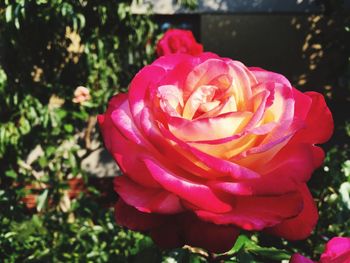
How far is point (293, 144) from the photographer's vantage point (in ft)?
1.68

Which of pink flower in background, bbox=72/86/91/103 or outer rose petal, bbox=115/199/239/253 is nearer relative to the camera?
outer rose petal, bbox=115/199/239/253

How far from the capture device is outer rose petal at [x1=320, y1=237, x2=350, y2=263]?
516 mm

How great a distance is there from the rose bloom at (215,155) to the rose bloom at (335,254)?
0.06m

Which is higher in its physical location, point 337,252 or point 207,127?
point 207,127

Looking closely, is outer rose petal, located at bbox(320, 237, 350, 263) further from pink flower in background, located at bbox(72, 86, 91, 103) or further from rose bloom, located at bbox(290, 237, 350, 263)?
pink flower in background, located at bbox(72, 86, 91, 103)

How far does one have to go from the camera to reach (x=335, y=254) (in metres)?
0.55

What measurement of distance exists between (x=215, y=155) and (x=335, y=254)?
216mm

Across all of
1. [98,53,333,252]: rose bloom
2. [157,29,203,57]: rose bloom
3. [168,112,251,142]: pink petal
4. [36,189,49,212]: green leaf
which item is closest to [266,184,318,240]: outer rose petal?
[98,53,333,252]: rose bloom

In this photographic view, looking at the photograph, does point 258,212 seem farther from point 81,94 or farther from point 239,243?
point 81,94

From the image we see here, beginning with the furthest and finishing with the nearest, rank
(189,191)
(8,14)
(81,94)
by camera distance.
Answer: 1. (81,94)
2. (8,14)
3. (189,191)

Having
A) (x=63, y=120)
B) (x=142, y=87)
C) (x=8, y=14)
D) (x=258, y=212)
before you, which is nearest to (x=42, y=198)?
(x=63, y=120)

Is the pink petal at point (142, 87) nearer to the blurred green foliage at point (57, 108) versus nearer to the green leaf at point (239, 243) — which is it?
the green leaf at point (239, 243)

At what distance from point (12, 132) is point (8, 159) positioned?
43cm

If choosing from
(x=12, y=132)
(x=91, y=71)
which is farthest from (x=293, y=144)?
(x=91, y=71)
